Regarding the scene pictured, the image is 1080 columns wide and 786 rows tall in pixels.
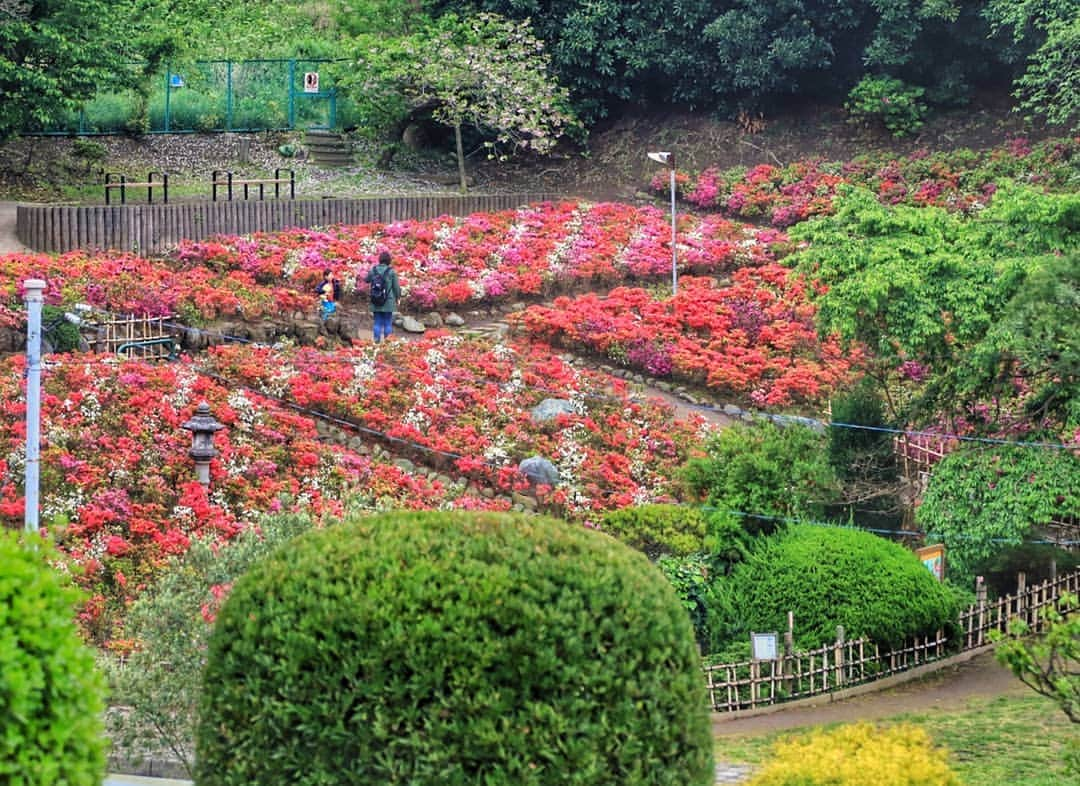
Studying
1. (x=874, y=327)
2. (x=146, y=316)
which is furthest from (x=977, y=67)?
(x=146, y=316)

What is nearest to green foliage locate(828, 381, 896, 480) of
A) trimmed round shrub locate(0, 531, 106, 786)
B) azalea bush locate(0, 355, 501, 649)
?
azalea bush locate(0, 355, 501, 649)

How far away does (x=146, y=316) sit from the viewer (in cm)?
2306

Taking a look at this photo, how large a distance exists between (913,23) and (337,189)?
503 inches

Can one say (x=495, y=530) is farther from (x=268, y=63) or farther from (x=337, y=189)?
(x=268, y=63)

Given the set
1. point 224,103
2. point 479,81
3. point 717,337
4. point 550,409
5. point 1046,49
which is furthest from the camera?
point 224,103

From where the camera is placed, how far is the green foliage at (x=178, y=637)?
11.0 m

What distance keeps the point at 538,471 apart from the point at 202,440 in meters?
4.43

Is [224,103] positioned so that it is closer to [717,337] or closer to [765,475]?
[717,337]

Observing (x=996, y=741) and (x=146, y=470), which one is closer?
(x=996, y=741)

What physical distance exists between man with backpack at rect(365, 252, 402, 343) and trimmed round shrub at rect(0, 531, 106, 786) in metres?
17.4

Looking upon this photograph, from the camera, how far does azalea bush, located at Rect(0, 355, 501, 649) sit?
681 inches

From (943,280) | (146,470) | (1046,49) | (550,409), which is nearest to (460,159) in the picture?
(1046,49)

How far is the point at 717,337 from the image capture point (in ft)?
84.0

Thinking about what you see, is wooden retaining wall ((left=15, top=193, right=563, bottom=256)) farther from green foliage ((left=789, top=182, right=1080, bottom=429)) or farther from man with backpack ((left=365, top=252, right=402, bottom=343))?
green foliage ((left=789, top=182, right=1080, bottom=429))
